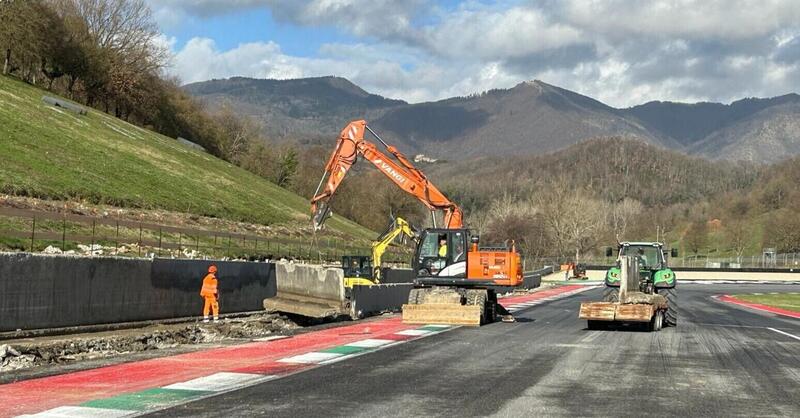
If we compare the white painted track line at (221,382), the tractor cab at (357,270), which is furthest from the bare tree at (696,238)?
the white painted track line at (221,382)

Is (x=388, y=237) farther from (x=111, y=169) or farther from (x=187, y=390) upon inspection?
(x=187, y=390)

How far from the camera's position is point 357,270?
31734 millimetres

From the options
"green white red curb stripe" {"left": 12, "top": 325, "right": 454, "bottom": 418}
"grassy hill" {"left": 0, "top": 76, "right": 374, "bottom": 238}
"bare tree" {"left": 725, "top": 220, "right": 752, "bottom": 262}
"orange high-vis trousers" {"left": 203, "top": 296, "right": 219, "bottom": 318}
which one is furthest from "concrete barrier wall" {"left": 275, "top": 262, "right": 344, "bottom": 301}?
"bare tree" {"left": 725, "top": 220, "right": 752, "bottom": 262}

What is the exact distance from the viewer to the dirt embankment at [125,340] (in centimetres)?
1446

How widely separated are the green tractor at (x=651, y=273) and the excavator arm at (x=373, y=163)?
8784 mm

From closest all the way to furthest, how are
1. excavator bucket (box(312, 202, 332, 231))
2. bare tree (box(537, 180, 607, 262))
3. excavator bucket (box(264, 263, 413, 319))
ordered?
excavator bucket (box(264, 263, 413, 319)) → excavator bucket (box(312, 202, 332, 231)) → bare tree (box(537, 180, 607, 262))

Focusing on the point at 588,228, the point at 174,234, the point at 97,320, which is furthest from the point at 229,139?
the point at 97,320

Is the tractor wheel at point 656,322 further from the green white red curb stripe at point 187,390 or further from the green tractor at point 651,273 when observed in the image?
the green white red curb stripe at point 187,390

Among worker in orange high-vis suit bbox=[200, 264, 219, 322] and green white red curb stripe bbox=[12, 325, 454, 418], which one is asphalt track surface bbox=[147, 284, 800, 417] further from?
worker in orange high-vis suit bbox=[200, 264, 219, 322]

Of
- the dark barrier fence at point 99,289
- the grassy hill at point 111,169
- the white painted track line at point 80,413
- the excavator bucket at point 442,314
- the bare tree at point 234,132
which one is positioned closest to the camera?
the white painted track line at point 80,413

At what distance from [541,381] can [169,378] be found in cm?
577

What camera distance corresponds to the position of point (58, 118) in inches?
2130

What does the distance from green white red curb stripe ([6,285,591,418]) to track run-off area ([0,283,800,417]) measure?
0.07 ft

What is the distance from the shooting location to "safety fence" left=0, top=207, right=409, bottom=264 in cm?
2448
